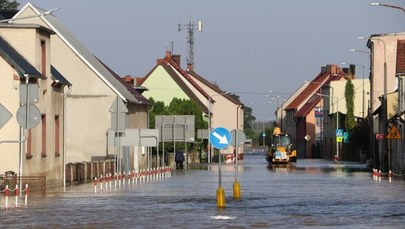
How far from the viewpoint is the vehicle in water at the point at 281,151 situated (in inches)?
3748

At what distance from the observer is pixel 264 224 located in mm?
22938

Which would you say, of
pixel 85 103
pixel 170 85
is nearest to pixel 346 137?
pixel 170 85

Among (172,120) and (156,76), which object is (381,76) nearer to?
(172,120)

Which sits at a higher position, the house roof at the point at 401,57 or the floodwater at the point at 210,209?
the house roof at the point at 401,57

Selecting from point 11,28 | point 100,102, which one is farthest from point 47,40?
point 100,102

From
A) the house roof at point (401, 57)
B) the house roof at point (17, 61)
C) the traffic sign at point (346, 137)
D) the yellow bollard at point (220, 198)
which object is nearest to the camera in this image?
the yellow bollard at point (220, 198)

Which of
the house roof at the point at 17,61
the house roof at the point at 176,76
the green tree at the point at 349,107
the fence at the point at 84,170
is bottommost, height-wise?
the fence at the point at 84,170

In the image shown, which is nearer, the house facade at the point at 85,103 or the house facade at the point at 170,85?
the house facade at the point at 85,103

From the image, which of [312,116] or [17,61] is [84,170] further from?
[312,116]

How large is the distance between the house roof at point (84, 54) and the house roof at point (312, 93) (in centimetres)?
8350

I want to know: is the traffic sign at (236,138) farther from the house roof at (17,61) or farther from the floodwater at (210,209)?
the house roof at (17,61)

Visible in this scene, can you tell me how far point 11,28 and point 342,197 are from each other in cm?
1645

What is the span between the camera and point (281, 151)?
316 ft

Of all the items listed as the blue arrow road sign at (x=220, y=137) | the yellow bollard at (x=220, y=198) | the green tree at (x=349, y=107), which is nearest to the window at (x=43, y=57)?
the blue arrow road sign at (x=220, y=137)
